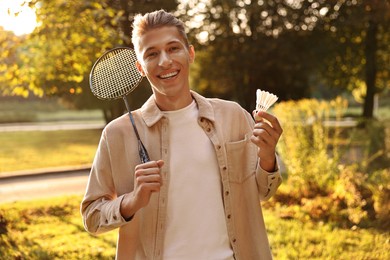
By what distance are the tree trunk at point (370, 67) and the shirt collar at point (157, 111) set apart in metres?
25.9

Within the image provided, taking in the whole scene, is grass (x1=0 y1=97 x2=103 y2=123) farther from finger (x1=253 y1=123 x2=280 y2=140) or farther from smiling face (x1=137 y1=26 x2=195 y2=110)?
finger (x1=253 y1=123 x2=280 y2=140)

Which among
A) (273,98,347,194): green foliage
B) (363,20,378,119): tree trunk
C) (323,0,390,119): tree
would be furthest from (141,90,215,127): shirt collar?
(363,20,378,119): tree trunk

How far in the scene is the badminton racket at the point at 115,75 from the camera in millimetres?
2785

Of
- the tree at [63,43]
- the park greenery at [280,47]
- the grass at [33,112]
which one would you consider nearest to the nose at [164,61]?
the tree at [63,43]

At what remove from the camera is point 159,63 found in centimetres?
248

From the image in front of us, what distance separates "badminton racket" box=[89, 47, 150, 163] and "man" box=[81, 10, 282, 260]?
146 mm

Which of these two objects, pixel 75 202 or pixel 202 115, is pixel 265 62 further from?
pixel 202 115

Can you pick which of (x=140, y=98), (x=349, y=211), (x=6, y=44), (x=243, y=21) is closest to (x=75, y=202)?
(x=6, y=44)

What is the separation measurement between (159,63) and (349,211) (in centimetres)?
676

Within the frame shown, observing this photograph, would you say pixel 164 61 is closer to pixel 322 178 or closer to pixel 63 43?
pixel 63 43

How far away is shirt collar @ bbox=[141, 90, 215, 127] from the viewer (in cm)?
256

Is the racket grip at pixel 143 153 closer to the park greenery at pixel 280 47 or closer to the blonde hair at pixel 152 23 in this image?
the blonde hair at pixel 152 23

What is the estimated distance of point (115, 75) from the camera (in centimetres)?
282

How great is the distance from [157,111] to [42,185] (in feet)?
38.1
